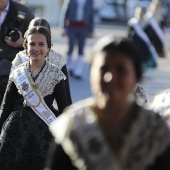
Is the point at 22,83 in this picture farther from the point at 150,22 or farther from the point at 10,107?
the point at 150,22

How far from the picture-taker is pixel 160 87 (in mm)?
16469

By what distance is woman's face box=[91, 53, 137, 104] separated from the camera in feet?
11.1

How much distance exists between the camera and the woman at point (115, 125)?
3.43 metres

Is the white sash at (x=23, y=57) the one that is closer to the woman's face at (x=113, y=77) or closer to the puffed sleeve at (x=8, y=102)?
the puffed sleeve at (x=8, y=102)

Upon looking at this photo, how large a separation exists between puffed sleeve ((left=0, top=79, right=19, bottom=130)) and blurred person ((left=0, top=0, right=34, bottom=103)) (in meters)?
1.83

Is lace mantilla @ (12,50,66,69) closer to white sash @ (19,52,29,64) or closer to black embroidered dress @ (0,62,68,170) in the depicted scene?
white sash @ (19,52,29,64)

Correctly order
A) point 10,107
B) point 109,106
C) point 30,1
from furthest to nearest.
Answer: point 30,1 → point 10,107 → point 109,106

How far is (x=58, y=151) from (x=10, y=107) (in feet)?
9.46

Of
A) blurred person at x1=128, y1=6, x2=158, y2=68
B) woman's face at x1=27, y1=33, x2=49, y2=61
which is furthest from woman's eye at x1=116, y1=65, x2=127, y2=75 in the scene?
blurred person at x1=128, y1=6, x2=158, y2=68

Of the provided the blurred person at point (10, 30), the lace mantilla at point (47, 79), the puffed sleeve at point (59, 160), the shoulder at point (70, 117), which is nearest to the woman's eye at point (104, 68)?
the shoulder at point (70, 117)

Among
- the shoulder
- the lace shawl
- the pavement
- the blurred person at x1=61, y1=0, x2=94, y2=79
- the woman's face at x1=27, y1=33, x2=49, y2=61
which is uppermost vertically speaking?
the shoulder

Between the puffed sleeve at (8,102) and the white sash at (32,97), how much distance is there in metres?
0.08

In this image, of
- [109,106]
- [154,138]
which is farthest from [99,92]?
[154,138]

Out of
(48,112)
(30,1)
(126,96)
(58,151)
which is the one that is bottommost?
(30,1)
